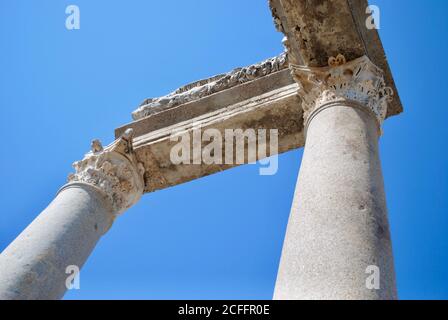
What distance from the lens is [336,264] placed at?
31.2 ft

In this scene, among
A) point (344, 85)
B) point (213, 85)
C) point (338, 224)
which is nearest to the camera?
point (338, 224)

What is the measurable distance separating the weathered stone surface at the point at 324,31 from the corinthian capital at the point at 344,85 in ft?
0.87

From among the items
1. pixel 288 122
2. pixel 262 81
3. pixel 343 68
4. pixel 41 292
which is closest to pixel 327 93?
pixel 343 68

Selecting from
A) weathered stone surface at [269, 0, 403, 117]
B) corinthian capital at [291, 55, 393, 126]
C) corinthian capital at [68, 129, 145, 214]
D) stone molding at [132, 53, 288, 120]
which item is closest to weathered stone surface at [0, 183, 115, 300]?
corinthian capital at [68, 129, 145, 214]

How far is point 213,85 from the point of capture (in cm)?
2173

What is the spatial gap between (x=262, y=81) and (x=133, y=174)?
17.8 feet

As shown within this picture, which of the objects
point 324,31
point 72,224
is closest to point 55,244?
point 72,224

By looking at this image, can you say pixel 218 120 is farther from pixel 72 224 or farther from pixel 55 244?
pixel 55 244

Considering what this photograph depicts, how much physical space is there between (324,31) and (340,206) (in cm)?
662

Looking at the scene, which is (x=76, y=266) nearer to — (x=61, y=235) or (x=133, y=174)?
(x=61, y=235)

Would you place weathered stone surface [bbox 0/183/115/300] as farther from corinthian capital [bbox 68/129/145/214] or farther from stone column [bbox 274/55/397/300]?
stone column [bbox 274/55/397/300]

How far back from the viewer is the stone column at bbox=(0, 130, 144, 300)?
46.5ft

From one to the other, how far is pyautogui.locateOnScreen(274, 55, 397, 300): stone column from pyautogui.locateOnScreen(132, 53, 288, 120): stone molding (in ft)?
17.9

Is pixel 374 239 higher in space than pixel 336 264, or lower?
higher
